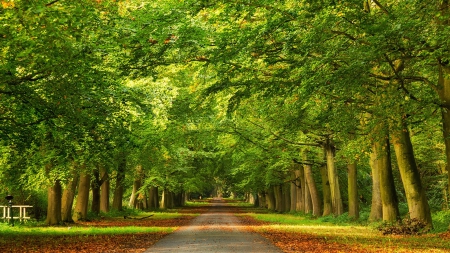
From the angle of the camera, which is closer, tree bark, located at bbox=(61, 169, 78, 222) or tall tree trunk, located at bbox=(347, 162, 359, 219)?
tree bark, located at bbox=(61, 169, 78, 222)

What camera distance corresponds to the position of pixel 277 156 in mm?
38719

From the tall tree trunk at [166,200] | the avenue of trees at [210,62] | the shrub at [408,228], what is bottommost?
the shrub at [408,228]

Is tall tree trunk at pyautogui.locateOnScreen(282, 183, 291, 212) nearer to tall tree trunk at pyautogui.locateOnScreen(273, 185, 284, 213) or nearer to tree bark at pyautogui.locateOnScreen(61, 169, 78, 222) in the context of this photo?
tall tree trunk at pyautogui.locateOnScreen(273, 185, 284, 213)

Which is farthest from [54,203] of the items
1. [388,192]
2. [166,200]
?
[166,200]

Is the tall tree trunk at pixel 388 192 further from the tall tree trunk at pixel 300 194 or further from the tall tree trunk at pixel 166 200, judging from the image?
the tall tree trunk at pixel 166 200

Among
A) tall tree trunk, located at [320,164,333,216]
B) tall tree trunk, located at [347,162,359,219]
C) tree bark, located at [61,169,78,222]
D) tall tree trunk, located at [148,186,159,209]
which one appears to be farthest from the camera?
tall tree trunk, located at [148,186,159,209]

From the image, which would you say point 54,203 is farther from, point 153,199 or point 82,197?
point 153,199

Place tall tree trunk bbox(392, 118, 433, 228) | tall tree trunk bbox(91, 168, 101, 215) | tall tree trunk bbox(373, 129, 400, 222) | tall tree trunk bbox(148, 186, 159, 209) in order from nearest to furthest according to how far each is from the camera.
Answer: tall tree trunk bbox(392, 118, 433, 228)
tall tree trunk bbox(373, 129, 400, 222)
tall tree trunk bbox(91, 168, 101, 215)
tall tree trunk bbox(148, 186, 159, 209)

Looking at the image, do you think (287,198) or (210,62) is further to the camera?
(287,198)

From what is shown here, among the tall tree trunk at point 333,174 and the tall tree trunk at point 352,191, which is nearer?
the tall tree trunk at point 352,191

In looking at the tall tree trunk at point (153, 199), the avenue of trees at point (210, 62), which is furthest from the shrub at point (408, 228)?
the tall tree trunk at point (153, 199)

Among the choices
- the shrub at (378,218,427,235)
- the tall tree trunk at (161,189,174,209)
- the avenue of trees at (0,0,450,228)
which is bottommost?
the shrub at (378,218,427,235)

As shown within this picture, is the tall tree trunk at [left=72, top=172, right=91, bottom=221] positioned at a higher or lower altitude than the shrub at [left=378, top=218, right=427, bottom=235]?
higher

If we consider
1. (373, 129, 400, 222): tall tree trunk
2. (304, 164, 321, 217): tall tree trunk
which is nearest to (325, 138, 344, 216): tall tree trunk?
(304, 164, 321, 217): tall tree trunk
